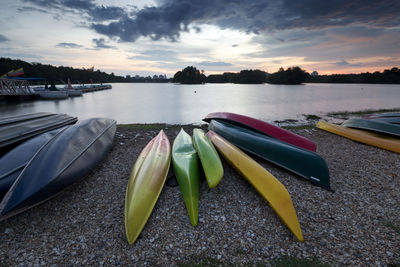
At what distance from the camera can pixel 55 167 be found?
3021 millimetres

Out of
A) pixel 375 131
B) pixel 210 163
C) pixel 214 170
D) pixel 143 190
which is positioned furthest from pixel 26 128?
pixel 375 131

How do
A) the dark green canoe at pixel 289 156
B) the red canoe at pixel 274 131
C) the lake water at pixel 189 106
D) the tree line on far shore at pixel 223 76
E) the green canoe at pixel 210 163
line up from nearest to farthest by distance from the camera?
1. the green canoe at pixel 210 163
2. the dark green canoe at pixel 289 156
3. the red canoe at pixel 274 131
4. the lake water at pixel 189 106
5. the tree line on far shore at pixel 223 76

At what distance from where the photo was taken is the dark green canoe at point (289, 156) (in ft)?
12.5

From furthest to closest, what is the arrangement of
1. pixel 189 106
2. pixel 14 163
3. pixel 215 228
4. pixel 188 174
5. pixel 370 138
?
pixel 189 106
pixel 370 138
pixel 188 174
pixel 14 163
pixel 215 228

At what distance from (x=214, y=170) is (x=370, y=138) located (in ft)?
21.7

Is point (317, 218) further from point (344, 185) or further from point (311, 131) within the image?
point (311, 131)

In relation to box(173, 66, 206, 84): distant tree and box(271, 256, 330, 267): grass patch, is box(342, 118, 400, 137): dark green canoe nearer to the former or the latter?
box(271, 256, 330, 267): grass patch

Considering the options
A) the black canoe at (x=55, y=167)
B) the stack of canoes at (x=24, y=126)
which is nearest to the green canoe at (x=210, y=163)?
the black canoe at (x=55, y=167)

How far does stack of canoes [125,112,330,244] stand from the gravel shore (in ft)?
0.60

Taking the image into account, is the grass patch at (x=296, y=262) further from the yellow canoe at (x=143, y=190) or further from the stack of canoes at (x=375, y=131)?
the stack of canoes at (x=375, y=131)

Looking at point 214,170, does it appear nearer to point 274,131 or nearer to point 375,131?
point 274,131

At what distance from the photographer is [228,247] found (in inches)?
95.0

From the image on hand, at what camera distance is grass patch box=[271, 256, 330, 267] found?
2.20 metres

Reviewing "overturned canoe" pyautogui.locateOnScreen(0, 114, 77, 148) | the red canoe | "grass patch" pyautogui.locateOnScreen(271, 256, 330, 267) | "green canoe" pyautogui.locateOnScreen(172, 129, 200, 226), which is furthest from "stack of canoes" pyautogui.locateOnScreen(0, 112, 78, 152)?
the red canoe
